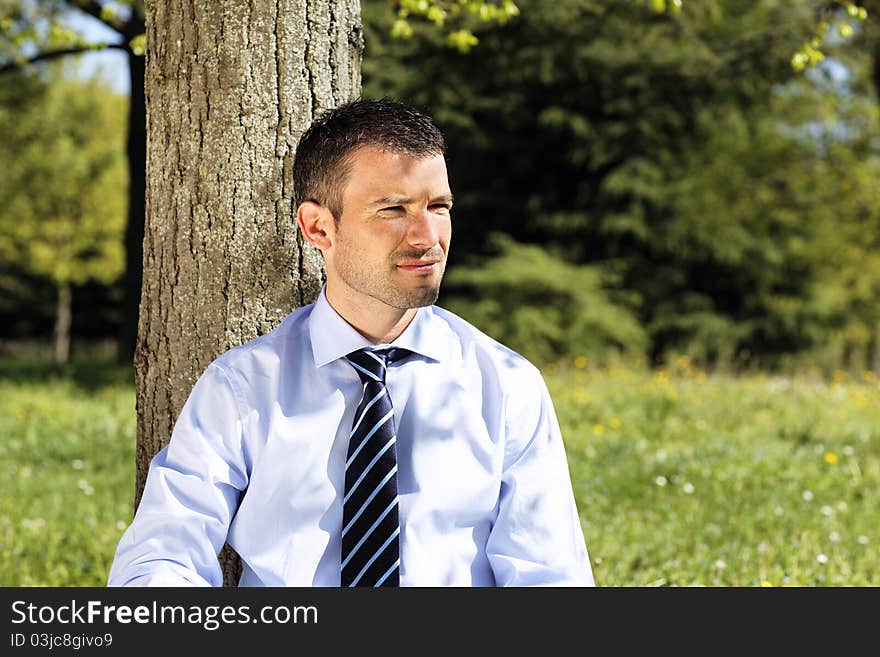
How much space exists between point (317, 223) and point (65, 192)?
21073 millimetres

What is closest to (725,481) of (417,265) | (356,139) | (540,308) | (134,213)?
(417,265)

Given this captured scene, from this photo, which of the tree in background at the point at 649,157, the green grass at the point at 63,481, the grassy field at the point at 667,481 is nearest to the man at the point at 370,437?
the grassy field at the point at 667,481

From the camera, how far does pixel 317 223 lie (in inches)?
87.7

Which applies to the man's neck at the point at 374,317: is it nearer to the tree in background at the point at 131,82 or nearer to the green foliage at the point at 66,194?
the tree in background at the point at 131,82

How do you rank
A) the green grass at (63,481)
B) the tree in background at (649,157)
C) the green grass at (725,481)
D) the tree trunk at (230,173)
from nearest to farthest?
1. the tree trunk at (230,173)
2. the green grass at (725,481)
3. the green grass at (63,481)
4. the tree in background at (649,157)

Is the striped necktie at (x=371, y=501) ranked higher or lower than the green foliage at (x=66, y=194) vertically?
lower

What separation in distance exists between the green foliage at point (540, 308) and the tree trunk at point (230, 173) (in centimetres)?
1255

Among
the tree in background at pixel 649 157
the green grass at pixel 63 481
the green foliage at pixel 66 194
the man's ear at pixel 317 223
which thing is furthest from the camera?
the green foliage at pixel 66 194

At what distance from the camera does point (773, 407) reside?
771 cm

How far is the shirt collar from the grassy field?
2158mm

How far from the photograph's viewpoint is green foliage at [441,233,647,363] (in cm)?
1542

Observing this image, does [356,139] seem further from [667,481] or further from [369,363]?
[667,481]

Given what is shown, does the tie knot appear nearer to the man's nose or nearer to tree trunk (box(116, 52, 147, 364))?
the man's nose

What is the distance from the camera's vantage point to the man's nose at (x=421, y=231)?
209cm
